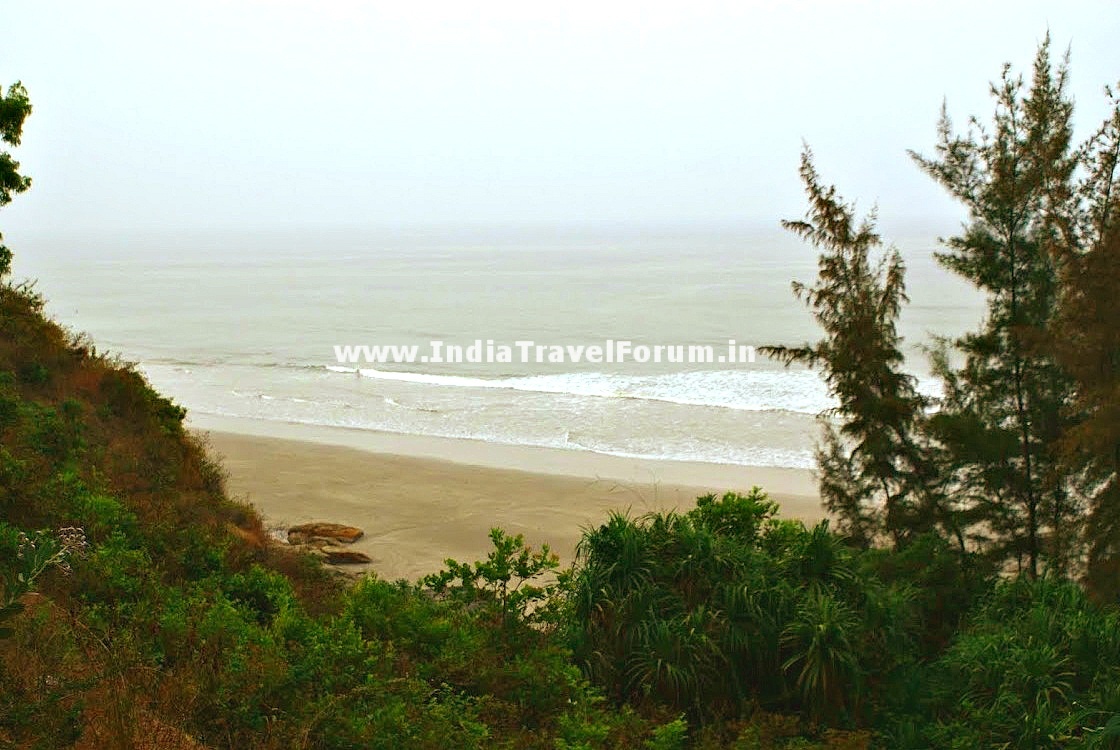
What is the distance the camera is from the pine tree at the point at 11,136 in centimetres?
1327

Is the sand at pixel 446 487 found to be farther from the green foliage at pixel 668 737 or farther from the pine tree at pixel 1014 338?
the green foliage at pixel 668 737

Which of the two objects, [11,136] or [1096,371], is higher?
[11,136]

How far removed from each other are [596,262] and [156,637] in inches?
4098

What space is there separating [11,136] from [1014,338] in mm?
13814

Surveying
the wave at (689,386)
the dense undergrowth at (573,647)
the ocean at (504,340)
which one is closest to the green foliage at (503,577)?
the dense undergrowth at (573,647)

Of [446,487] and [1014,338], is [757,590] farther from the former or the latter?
[446,487]

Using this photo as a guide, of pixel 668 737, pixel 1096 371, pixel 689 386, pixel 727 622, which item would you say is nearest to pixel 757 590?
pixel 727 622

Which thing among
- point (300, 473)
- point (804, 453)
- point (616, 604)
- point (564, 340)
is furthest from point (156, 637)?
point (564, 340)

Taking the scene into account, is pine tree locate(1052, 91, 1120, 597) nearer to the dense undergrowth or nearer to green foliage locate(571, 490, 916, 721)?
the dense undergrowth

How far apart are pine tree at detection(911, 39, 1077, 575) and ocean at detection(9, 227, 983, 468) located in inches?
57.3

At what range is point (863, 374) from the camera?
1047cm

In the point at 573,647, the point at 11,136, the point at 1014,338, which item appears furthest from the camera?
the point at 11,136

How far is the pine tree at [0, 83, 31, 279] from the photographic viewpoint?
43.5 feet

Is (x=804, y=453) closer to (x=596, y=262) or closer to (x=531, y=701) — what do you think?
(x=531, y=701)
